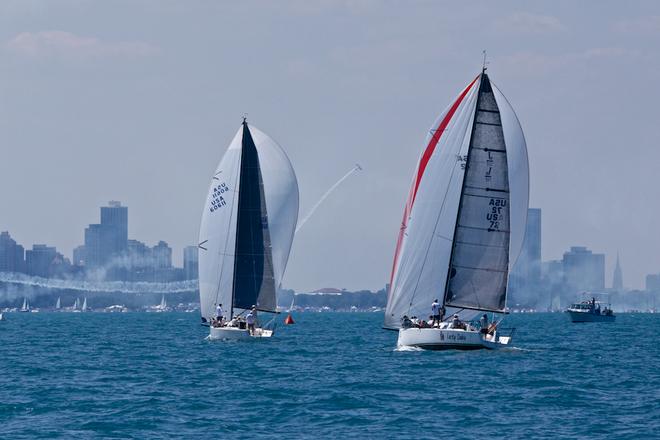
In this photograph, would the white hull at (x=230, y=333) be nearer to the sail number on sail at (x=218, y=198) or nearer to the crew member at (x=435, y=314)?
the sail number on sail at (x=218, y=198)

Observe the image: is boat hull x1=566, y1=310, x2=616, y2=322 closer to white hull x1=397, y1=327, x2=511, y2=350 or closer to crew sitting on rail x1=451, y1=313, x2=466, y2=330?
white hull x1=397, y1=327, x2=511, y2=350

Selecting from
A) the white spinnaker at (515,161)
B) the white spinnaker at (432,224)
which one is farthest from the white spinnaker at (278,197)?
the white spinnaker at (515,161)

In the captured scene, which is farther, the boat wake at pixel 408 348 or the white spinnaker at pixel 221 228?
the white spinnaker at pixel 221 228

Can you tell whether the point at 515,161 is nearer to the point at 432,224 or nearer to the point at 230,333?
the point at 432,224

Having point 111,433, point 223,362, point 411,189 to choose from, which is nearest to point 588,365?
point 411,189

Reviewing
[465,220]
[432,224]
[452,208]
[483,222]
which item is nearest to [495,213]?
[483,222]

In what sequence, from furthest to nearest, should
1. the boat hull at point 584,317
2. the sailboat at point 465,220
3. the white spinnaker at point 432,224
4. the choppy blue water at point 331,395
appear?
1. the boat hull at point 584,317
2. the white spinnaker at point 432,224
3. the sailboat at point 465,220
4. the choppy blue water at point 331,395

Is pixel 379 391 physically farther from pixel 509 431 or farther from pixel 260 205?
pixel 260 205

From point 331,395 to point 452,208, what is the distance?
15.9 metres

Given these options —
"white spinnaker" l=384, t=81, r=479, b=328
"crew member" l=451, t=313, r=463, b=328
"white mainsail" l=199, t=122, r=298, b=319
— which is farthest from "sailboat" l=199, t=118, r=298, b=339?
"crew member" l=451, t=313, r=463, b=328

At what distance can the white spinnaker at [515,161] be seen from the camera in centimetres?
5125

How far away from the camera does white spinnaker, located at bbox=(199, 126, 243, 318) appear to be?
67.7m

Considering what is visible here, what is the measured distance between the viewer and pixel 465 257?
52031mm

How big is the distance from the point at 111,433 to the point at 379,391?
10625 mm
